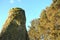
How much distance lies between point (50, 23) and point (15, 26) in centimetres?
2247

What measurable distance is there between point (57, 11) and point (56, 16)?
2.87ft

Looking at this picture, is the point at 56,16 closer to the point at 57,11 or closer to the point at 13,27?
the point at 57,11

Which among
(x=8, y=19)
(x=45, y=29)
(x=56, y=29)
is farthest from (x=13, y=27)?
(x=45, y=29)

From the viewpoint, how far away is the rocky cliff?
122 ft

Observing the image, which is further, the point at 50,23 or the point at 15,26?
the point at 50,23

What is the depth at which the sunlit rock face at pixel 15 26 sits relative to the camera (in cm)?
1529

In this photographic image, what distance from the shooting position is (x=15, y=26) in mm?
15836

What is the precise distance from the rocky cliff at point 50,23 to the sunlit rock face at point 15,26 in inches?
798

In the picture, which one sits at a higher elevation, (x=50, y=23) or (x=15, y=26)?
(x=50, y=23)

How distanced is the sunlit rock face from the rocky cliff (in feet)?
66.5

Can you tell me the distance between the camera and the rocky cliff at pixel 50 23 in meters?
37.1

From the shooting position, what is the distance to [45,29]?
3972 cm

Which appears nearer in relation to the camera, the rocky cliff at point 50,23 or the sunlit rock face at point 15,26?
the sunlit rock face at point 15,26

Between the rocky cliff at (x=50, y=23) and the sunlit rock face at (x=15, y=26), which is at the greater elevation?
the rocky cliff at (x=50, y=23)
